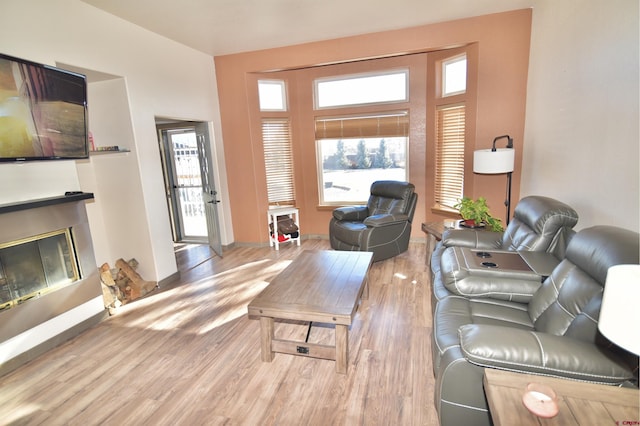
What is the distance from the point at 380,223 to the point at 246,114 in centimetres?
255

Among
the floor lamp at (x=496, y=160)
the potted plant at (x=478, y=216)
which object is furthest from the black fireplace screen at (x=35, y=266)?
the floor lamp at (x=496, y=160)

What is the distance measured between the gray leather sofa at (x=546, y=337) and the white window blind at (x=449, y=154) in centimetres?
261

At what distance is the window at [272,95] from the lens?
5004 mm

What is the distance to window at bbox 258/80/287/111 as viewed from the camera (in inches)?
197

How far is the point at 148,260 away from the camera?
376 cm

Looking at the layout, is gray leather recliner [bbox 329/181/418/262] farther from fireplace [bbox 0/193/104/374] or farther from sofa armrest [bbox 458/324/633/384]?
fireplace [bbox 0/193/104/374]

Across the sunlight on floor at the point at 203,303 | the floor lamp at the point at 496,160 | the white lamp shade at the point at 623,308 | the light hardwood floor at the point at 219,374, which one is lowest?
the light hardwood floor at the point at 219,374

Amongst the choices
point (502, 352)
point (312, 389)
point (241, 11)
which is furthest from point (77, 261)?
point (502, 352)

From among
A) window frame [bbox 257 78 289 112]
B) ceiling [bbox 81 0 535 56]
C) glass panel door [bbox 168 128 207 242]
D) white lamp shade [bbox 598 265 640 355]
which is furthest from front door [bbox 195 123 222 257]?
white lamp shade [bbox 598 265 640 355]

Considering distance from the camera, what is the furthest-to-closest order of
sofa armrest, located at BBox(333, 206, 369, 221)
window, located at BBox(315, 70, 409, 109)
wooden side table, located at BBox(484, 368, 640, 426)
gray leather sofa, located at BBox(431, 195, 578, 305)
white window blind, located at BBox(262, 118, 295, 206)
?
white window blind, located at BBox(262, 118, 295, 206) < window, located at BBox(315, 70, 409, 109) < sofa armrest, located at BBox(333, 206, 369, 221) < gray leather sofa, located at BBox(431, 195, 578, 305) < wooden side table, located at BBox(484, 368, 640, 426)

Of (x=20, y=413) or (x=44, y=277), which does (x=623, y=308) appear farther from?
(x=44, y=277)

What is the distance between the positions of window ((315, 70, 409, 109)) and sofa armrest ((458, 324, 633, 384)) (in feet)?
12.9

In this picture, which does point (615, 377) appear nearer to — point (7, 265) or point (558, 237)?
point (558, 237)

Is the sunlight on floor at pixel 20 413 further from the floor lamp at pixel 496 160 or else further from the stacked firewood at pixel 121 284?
the floor lamp at pixel 496 160
